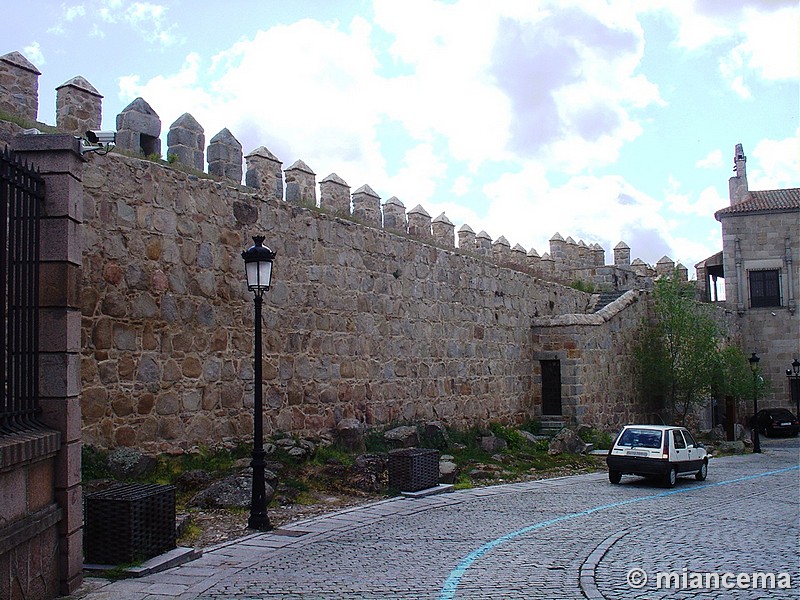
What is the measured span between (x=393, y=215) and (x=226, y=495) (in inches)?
366

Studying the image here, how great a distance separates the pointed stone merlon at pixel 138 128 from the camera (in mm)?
11844

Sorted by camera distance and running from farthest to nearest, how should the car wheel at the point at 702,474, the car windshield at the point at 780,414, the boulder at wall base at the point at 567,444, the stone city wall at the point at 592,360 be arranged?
the car windshield at the point at 780,414
the stone city wall at the point at 592,360
the boulder at wall base at the point at 567,444
the car wheel at the point at 702,474

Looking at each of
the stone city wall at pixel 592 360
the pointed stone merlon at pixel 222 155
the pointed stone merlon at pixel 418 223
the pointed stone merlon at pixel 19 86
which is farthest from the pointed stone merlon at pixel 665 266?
the pointed stone merlon at pixel 19 86

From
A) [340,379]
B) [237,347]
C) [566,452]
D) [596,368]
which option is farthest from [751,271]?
[237,347]

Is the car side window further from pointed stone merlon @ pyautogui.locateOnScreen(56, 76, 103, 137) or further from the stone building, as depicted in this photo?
the stone building

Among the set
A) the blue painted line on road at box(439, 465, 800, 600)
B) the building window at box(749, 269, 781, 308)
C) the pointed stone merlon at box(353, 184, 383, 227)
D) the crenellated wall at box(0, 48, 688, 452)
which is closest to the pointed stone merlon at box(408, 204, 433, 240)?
the crenellated wall at box(0, 48, 688, 452)

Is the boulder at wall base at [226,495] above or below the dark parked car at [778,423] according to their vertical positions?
above

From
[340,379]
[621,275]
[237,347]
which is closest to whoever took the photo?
[237,347]

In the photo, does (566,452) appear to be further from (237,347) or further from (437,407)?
(237,347)

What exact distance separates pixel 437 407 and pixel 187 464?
7.40m

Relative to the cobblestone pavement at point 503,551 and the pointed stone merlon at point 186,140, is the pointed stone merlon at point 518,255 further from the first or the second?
the pointed stone merlon at point 186,140

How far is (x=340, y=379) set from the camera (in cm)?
1491

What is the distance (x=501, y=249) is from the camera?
80.8ft

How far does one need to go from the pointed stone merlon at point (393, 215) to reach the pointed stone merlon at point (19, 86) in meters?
8.63
